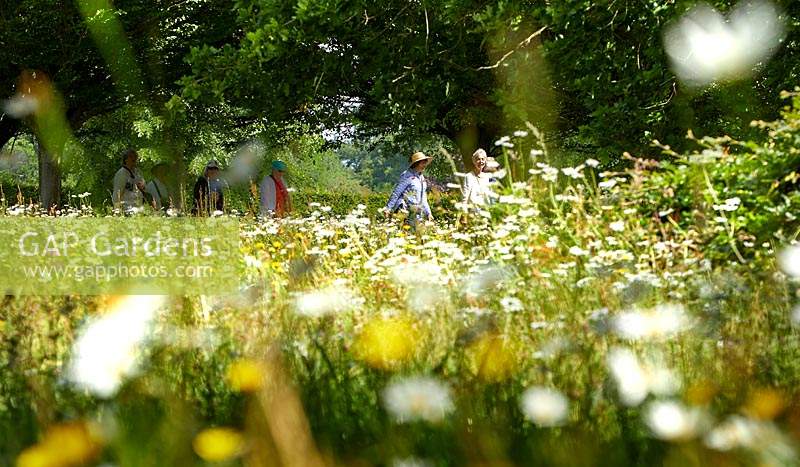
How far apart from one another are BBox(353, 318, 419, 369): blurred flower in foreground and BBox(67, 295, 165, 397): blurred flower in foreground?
751 millimetres

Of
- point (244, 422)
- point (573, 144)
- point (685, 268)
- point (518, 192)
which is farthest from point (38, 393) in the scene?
point (573, 144)

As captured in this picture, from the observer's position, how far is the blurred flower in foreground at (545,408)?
2.31 m

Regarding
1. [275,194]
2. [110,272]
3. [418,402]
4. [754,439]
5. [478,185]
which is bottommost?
[754,439]

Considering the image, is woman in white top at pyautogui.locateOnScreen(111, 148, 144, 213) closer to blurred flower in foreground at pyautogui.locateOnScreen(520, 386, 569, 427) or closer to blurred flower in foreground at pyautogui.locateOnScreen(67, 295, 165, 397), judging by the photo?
blurred flower in foreground at pyautogui.locateOnScreen(67, 295, 165, 397)

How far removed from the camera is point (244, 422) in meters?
2.53

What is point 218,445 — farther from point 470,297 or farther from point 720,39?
point 720,39

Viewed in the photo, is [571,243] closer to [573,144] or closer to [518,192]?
[518,192]

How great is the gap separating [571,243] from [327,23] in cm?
725

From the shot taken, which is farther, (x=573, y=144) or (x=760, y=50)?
(x=573, y=144)

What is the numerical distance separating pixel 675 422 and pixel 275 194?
8.95 metres

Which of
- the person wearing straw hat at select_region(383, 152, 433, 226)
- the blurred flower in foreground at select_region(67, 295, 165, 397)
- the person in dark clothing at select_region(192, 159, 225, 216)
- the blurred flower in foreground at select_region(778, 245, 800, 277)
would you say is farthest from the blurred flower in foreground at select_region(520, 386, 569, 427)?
the person in dark clothing at select_region(192, 159, 225, 216)

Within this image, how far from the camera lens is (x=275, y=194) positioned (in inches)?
424

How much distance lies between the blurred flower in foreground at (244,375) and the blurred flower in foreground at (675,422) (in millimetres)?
1023

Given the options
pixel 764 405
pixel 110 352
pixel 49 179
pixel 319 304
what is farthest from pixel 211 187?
pixel 49 179
